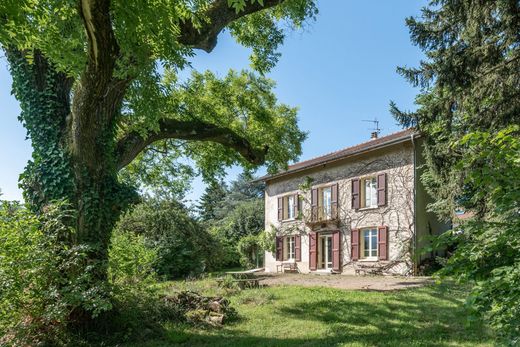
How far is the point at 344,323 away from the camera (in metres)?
7.37

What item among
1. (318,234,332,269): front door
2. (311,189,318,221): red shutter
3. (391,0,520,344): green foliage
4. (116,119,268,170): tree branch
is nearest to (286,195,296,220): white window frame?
(311,189,318,221): red shutter

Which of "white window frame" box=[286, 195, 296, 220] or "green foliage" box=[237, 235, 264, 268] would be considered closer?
"white window frame" box=[286, 195, 296, 220]

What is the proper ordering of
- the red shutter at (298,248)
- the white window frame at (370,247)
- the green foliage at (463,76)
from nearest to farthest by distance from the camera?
1. the green foliage at (463,76)
2. the white window frame at (370,247)
3. the red shutter at (298,248)

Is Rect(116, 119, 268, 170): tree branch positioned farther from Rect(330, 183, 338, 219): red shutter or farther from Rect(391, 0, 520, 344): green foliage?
Rect(330, 183, 338, 219): red shutter

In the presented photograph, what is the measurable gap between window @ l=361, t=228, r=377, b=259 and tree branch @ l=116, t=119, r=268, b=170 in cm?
950

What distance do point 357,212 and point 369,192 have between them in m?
1.07

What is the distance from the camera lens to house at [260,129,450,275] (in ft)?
54.0

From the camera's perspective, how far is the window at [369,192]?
18266 millimetres

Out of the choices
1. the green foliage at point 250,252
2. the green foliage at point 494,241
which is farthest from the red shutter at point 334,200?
the green foliage at point 494,241

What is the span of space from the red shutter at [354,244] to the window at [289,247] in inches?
182

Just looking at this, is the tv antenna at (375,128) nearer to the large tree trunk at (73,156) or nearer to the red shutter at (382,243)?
the red shutter at (382,243)

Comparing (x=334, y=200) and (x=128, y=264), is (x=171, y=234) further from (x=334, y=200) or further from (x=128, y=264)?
(x=128, y=264)

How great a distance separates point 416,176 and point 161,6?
13.9 metres

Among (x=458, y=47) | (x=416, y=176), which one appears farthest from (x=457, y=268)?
(x=416, y=176)
